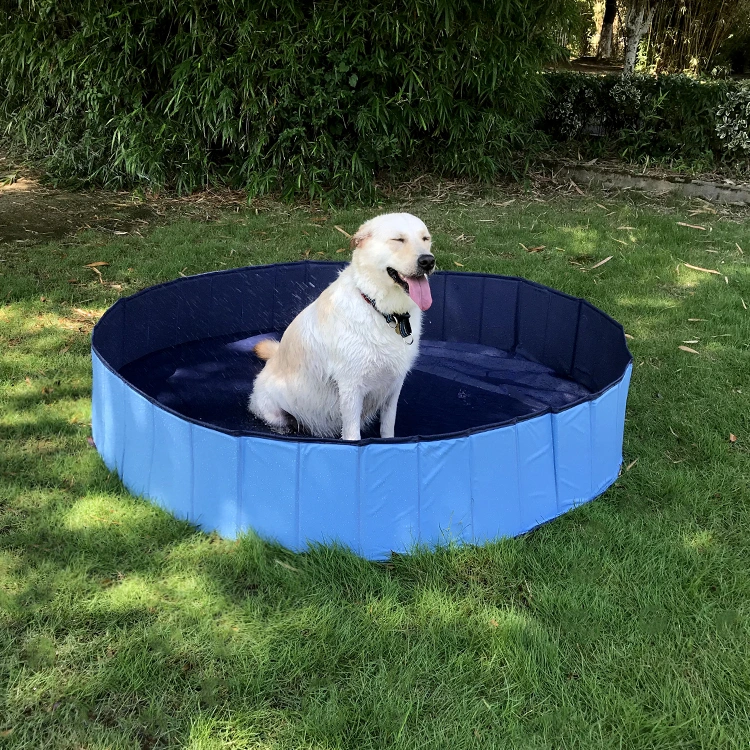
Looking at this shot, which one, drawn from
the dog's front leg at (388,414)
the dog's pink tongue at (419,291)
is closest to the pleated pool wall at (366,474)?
the dog's pink tongue at (419,291)

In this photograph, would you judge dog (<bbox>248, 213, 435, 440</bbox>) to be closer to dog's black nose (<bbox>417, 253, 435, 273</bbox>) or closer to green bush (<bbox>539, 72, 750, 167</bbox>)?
dog's black nose (<bbox>417, 253, 435, 273</bbox>)

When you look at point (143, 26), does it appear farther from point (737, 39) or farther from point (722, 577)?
point (737, 39)

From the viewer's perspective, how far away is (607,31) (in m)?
16.9

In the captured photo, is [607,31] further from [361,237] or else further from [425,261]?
[425,261]

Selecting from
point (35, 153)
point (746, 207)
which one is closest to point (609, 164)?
point (746, 207)

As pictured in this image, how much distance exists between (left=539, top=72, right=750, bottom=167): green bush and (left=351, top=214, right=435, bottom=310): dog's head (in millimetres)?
6983

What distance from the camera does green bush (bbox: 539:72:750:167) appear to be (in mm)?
8602

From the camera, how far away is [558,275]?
19.3 feet

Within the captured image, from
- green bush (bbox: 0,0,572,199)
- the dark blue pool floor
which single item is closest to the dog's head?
the dark blue pool floor

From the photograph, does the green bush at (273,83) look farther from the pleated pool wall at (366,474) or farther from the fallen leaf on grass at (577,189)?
the pleated pool wall at (366,474)

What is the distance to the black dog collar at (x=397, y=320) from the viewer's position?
3.25m

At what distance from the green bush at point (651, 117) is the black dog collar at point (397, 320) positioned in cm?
698

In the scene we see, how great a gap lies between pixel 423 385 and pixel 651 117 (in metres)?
6.53

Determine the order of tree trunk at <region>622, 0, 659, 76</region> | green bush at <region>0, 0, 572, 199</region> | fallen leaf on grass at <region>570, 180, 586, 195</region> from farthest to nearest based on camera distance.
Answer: tree trunk at <region>622, 0, 659, 76</region> < fallen leaf on grass at <region>570, 180, 586, 195</region> < green bush at <region>0, 0, 572, 199</region>
